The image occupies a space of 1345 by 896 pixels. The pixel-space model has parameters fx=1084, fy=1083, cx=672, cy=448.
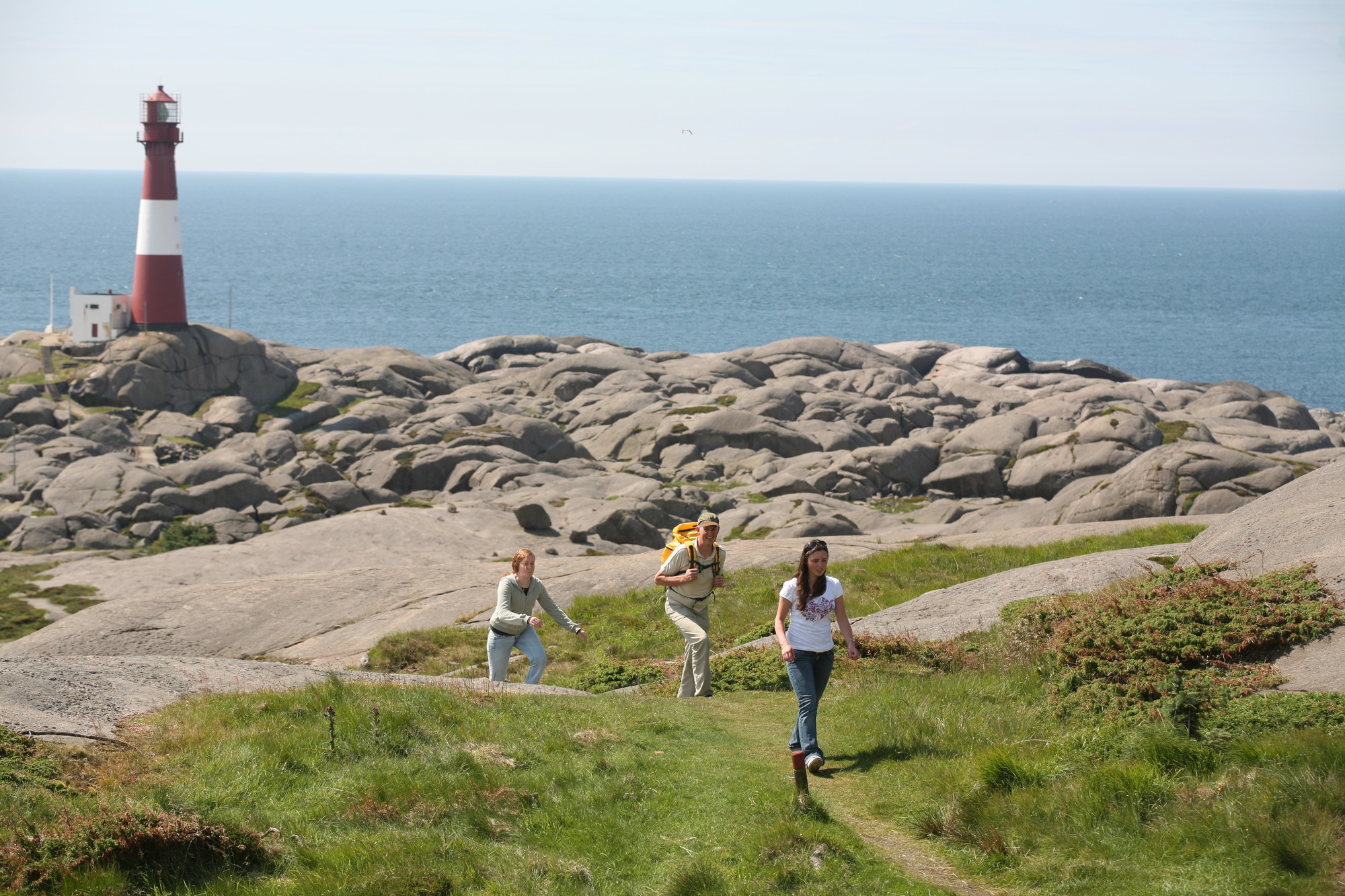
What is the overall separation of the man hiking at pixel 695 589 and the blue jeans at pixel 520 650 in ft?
7.71

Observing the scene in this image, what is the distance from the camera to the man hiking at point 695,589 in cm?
1505

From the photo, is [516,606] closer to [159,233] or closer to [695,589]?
[695,589]

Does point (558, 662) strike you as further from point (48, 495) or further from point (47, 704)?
point (48, 495)

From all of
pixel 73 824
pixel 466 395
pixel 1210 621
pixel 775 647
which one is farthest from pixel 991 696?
pixel 466 395

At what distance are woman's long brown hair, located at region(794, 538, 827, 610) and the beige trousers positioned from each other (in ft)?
→ 12.0

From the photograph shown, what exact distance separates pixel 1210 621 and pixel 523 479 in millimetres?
40535

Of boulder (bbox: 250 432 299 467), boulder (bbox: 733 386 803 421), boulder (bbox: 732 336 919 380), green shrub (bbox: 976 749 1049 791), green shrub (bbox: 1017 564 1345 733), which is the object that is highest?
green shrub (bbox: 1017 564 1345 733)

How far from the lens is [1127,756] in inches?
414

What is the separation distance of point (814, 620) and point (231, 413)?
5718 cm

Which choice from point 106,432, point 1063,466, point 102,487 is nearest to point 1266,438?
point 1063,466

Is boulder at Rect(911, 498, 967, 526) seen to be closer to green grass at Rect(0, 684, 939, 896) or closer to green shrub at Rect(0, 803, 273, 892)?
green grass at Rect(0, 684, 939, 896)

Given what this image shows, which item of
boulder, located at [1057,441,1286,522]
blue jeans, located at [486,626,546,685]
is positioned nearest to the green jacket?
blue jeans, located at [486,626,546,685]

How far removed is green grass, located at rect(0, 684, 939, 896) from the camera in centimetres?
836

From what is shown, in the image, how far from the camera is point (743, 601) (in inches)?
983
